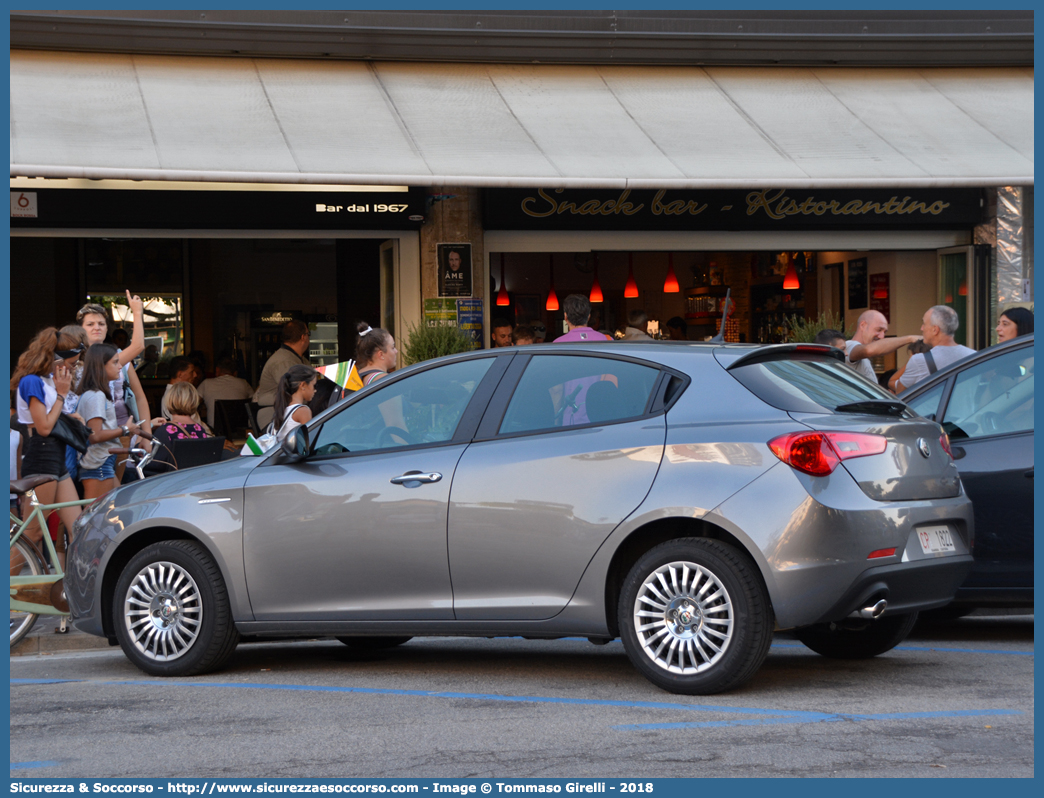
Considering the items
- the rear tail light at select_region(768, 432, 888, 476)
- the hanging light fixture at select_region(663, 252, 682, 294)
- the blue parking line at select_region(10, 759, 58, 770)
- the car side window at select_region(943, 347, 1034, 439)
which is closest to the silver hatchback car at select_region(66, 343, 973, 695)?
the rear tail light at select_region(768, 432, 888, 476)

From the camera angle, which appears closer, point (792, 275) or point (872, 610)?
point (872, 610)

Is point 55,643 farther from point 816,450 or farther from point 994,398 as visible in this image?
point 994,398

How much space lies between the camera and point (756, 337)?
17734mm

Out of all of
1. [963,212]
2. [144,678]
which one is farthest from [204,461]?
[963,212]

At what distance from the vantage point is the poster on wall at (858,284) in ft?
49.5

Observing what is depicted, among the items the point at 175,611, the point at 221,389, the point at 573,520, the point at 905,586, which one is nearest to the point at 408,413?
the point at 573,520

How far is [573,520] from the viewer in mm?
5574

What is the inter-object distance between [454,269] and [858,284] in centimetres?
525

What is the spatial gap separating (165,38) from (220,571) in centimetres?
759

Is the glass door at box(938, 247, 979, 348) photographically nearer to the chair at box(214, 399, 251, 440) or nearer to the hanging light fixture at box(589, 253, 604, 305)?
the hanging light fixture at box(589, 253, 604, 305)

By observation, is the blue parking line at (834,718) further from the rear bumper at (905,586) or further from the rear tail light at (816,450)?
the rear tail light at (816,450)

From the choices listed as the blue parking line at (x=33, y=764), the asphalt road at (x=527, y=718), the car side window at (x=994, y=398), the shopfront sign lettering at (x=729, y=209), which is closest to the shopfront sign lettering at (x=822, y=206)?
the shopfront sign lettering at (x=729, y=209)
